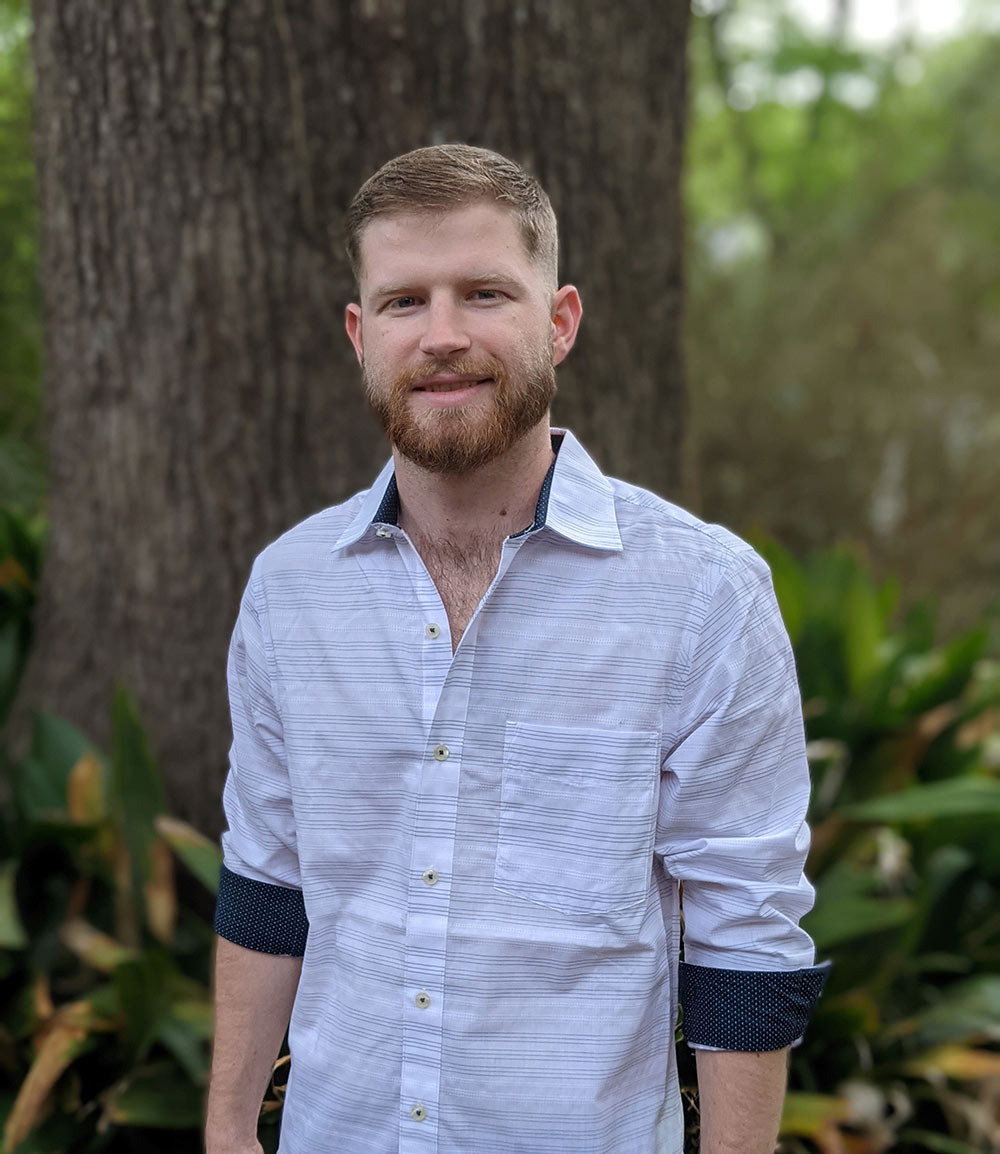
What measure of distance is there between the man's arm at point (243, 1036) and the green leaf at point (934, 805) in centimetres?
160

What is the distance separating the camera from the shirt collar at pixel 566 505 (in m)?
1.53

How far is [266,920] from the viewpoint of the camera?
1.69 meters

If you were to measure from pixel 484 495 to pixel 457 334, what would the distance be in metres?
0.23

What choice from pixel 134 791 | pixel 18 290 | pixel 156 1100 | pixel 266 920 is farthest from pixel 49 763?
pixel 18 290

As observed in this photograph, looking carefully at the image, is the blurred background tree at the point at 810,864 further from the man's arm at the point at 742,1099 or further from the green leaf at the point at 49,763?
the man's arm at the point at 742,1099

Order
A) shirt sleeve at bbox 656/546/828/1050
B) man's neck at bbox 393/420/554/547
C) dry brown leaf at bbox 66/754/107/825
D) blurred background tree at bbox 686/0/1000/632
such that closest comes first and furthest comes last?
shirt sleeve at bbox 656/546/828/1050, man's neck at bbox 393/420/554/547, dry brown leaf at bbox 66/754/107/825, blurred background tree at bbox 686/0/1000/632

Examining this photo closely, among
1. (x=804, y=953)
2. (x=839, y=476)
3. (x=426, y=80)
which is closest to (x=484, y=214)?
(x=804, y=953)

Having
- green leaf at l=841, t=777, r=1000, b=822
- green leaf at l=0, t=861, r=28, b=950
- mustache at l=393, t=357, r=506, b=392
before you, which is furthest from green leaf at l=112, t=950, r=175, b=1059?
green leaf at l=841, t=777, r=1000, b=822

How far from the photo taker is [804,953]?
4.86 feet

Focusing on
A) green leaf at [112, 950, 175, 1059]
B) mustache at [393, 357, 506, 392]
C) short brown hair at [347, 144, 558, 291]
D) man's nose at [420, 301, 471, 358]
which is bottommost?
green leaf at [112, 950, 175, 1059]

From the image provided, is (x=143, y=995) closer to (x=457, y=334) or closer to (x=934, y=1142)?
(x=457, y=334)

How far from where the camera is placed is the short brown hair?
57.6 inches

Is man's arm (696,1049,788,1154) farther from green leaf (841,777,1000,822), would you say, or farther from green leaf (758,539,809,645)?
green leaf (758,539,809,645)

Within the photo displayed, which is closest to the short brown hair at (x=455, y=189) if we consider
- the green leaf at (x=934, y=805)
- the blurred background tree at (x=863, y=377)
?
the green leaf at (x=934, y=805)
